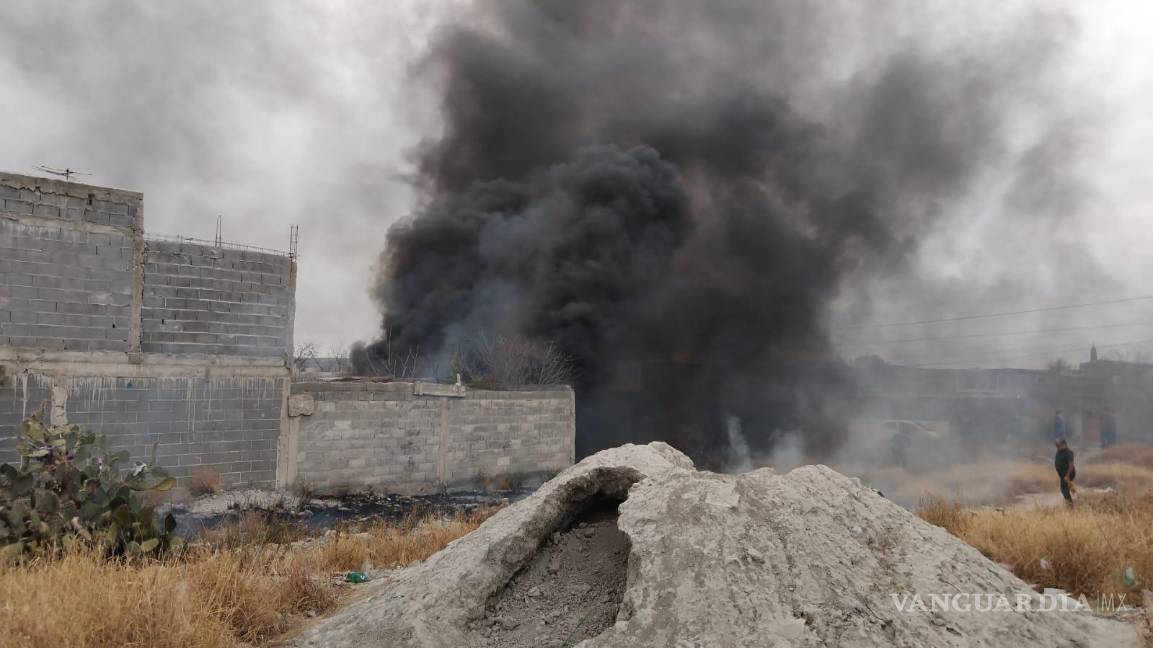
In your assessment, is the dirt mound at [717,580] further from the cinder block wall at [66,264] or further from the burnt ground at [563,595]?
the cinder block wall at [66,264]

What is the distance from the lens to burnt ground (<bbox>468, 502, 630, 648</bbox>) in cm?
396

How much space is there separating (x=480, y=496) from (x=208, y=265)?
8.04m

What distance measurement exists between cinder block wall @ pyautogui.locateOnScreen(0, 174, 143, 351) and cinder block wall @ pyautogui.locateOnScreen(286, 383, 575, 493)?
387 centimetres

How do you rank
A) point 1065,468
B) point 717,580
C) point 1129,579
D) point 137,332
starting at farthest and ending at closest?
point 137,332
point 1065,468
point 1129,579
point 717,580

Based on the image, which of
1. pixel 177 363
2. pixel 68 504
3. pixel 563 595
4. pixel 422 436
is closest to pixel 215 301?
pixel 177 363

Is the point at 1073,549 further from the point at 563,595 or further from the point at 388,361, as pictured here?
the point at 388,361

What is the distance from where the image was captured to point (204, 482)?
13.8m

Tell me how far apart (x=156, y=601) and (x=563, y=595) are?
2.42 m

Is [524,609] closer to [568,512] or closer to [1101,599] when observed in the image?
[568,512]

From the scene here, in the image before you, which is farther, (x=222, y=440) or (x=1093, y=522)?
(x=222, y=440)

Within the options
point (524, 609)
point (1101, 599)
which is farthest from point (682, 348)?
point (524, 609)

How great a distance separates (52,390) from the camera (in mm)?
12320

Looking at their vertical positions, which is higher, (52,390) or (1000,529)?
(52,390)

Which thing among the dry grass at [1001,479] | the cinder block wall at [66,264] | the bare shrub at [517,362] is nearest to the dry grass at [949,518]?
the dry grass at [1001,479]
